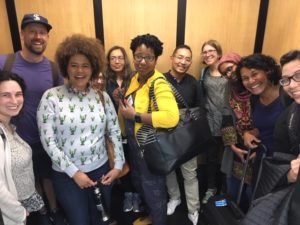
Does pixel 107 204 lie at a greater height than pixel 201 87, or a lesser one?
lesser

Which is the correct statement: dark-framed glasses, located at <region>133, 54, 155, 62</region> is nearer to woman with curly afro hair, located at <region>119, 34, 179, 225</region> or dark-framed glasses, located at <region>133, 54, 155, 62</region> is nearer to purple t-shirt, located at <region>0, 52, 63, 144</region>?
woman with curly afro hair, located at <region>119, 34, 179, 225</region>

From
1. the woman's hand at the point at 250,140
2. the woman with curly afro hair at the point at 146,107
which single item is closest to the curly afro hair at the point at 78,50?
the woman with curly afro hair at the point at 146,107

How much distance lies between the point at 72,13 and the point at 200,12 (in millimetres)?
1242

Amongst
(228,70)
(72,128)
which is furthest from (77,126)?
(228,70)

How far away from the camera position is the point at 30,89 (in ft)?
5.27

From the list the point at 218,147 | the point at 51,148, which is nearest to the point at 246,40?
the point at 218,147

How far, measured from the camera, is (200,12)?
2.39 m

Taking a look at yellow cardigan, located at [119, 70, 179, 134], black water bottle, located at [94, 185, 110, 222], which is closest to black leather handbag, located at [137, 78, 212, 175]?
yellow cardigan, located at [119, 70, 179, 134]

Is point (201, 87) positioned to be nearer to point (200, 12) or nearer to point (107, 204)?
point (200, 12)

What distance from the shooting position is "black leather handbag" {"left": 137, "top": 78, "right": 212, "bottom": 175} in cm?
146

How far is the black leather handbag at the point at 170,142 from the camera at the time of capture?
146 cm

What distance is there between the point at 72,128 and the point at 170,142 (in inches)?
23.0

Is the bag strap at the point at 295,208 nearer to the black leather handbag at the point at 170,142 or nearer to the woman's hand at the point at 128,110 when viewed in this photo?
the black leather handbag at the point at 170,142

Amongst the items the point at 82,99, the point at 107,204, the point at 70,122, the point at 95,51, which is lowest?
the point at 107,204
